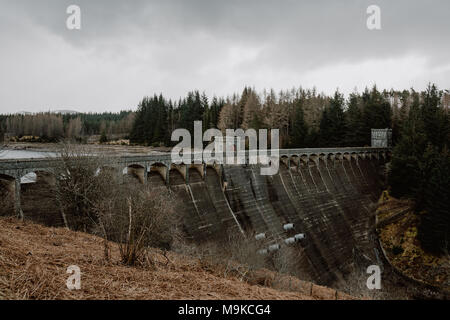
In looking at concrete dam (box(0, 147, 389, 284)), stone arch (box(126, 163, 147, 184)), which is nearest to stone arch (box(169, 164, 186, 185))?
concrete dam (box(0, 147, 389, 284))

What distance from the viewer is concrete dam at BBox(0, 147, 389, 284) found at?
73.9 feet

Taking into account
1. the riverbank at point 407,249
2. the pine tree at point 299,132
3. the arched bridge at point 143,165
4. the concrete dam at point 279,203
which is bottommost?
the riverbank at point 407,249

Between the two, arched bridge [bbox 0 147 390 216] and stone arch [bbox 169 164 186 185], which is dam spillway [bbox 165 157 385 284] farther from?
arched bridge [bbox 0 147 390 216]

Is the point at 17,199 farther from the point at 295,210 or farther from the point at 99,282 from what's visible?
the point at 295,210

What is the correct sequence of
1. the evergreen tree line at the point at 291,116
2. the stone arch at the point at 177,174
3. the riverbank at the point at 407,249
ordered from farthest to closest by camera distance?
1. the evergreen tree line at the point at 291,116
2. the riverbank at the point at 407,249
3. the stone arch at the point at 177,174

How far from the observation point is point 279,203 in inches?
1242

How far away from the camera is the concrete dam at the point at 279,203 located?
22.5 meters

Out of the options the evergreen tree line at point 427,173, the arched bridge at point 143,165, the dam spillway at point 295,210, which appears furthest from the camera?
the evergreen tree line at point 427,173

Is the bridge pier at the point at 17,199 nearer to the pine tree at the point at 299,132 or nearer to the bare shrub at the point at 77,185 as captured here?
the bare shrub at the point at 77,185

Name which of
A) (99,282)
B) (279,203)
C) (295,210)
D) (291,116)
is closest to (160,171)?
(279,203)

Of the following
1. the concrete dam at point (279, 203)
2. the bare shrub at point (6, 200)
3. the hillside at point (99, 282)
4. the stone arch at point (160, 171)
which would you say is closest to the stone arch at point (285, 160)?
the concrete dam at point (279, 203)
